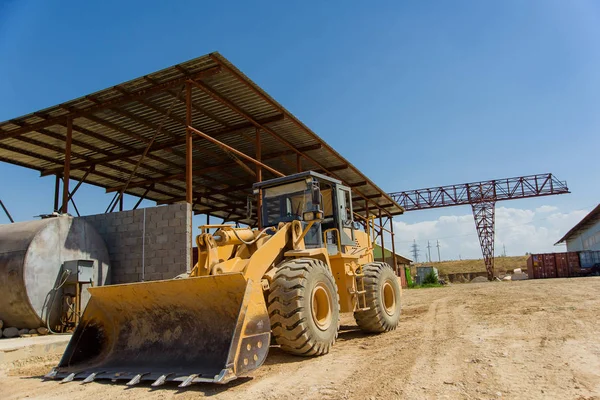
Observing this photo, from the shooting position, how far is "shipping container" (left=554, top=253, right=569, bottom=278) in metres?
35.7

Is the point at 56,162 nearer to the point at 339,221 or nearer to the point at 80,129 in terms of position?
the point at 80,129

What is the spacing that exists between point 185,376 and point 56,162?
15541 mm

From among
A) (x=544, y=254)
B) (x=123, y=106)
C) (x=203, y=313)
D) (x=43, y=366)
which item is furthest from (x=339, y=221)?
(x=544, y=254)

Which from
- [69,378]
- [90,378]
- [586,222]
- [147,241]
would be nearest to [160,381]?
[90,378]

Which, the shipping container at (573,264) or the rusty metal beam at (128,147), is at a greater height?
the rusty metal beam at (128,147)

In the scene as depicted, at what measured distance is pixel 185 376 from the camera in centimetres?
467

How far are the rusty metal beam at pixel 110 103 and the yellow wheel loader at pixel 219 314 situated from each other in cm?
578

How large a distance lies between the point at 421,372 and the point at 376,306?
3.13 meters

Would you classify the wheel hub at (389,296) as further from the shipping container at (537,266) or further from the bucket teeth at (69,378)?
the shipping container at (537,266)

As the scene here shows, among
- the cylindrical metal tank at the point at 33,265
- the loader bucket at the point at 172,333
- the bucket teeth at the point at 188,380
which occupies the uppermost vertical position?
the cylindrical metal tank at the point at 33,265

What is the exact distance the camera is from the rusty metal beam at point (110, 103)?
1151 cm

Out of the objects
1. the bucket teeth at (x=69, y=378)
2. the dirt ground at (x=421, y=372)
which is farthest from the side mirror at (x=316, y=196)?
the bucket teeth at (x=69, y=378)

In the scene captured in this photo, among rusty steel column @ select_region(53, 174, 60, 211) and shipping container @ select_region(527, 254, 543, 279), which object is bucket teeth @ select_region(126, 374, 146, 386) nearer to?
rusty steel column @ select_region(53, 174, 60, 211)

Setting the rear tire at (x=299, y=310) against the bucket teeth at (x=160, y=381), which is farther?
the rear tire at (x=299, y=310)
